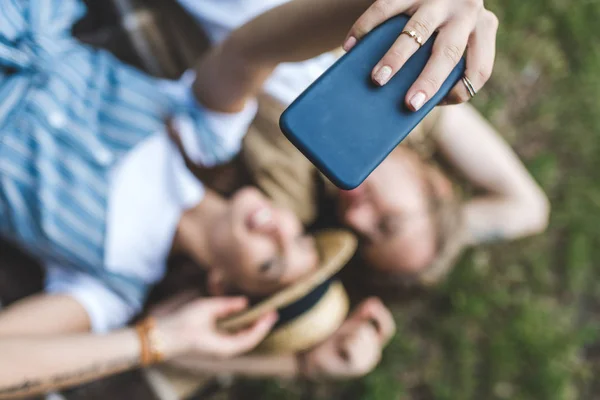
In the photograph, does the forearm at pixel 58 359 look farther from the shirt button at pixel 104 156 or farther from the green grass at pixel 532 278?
the green grass at pixel 532 278

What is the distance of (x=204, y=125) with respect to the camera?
1114 millimetres

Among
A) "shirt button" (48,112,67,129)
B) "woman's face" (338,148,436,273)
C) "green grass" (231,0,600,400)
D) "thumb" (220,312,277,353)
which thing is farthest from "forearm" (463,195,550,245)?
"shirt button" (48,112,67,129)

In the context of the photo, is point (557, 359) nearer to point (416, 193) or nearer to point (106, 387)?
point (416, 193)

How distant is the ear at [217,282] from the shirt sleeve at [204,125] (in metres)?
0.23

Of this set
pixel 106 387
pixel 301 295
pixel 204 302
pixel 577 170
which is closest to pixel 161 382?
pixel 106 387

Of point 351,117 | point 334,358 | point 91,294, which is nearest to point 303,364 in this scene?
point 334,358

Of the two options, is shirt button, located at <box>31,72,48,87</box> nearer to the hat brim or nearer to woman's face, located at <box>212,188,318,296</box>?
woman's face, located at <box>212,188,318,296</box>

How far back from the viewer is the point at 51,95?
3.38 feet

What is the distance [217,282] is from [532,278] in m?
1.00

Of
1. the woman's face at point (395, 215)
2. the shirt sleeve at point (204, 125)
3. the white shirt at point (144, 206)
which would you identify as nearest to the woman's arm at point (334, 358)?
the woman's face at point (395, 215)

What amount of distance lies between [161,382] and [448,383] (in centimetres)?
80

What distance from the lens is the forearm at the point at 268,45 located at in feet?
2.53

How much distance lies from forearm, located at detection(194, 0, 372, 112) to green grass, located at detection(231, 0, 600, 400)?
829 mm

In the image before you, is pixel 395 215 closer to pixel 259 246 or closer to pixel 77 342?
pixel 259 246
